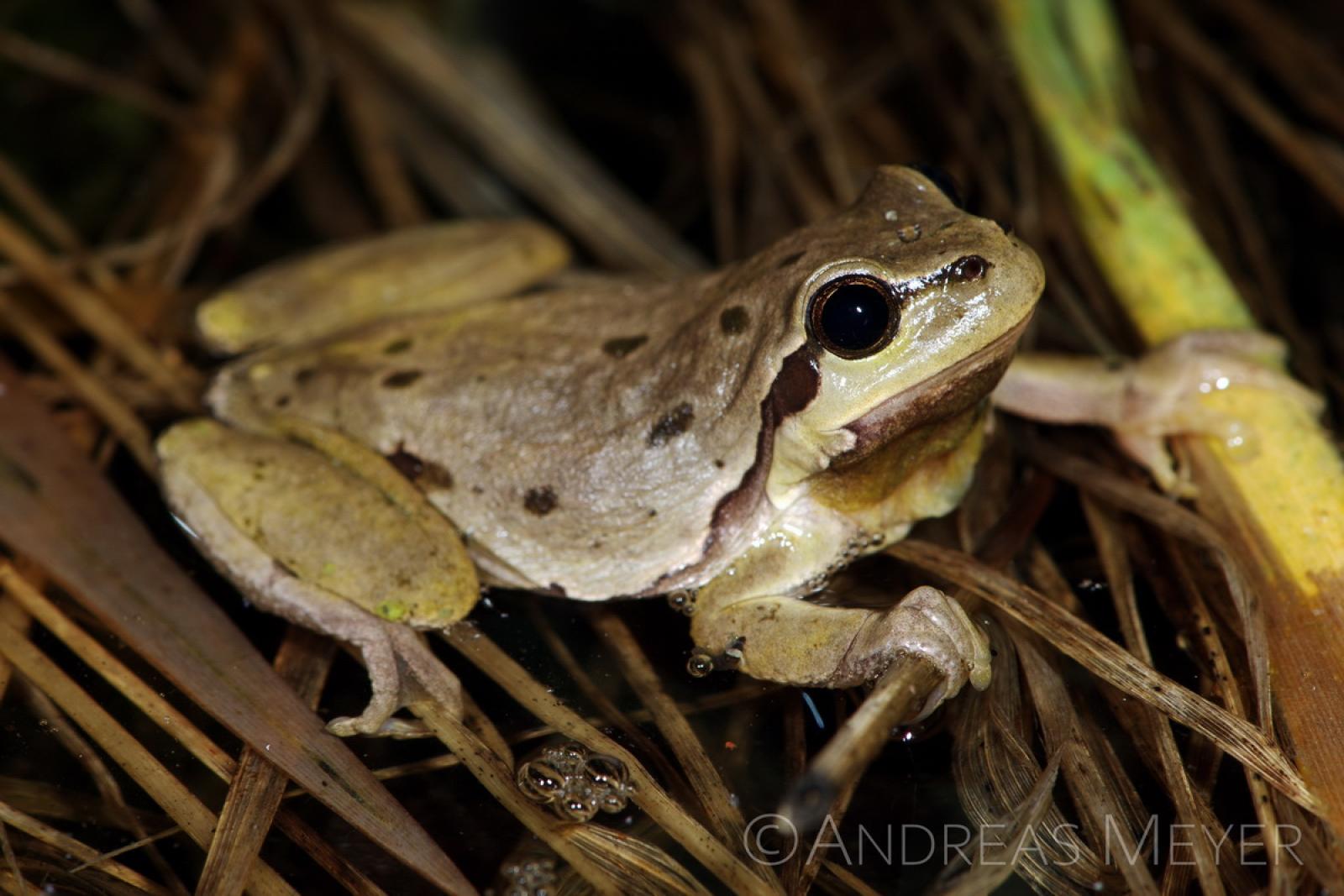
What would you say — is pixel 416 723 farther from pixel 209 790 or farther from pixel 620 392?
pixel 620 392

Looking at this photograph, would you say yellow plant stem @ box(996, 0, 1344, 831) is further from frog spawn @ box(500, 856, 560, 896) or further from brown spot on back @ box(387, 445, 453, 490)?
brown spot on back @ box(387, 445, 453, 490)

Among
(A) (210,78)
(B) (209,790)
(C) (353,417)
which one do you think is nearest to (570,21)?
(A) (210,78)

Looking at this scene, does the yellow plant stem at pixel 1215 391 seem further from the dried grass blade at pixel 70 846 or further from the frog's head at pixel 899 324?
the dried grass blade at pixel 70 846

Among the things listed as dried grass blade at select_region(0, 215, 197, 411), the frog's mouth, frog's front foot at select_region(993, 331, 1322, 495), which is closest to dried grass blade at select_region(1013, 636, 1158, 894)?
the frog's mouth

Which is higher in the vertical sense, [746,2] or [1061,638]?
[746,2]

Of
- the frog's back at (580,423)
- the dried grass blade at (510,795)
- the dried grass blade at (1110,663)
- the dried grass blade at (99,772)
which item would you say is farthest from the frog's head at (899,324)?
the dried grass blade at (99,772)

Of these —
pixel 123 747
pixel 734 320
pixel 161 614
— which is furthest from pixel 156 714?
pixel 734 320

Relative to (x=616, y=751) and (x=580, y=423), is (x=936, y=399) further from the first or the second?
(x=616, y=751)
